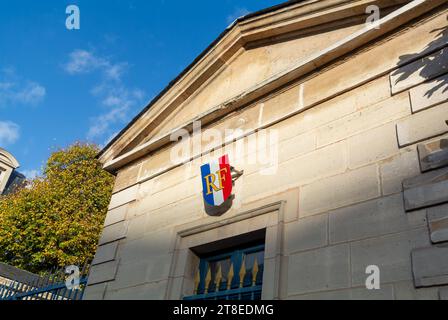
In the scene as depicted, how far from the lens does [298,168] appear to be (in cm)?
524

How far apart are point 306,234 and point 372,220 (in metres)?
0.75

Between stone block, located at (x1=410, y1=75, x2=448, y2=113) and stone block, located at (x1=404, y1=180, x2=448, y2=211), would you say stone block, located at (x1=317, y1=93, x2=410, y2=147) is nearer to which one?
stone block, located at (x1=410, y1=75, x2=448, y2=113)

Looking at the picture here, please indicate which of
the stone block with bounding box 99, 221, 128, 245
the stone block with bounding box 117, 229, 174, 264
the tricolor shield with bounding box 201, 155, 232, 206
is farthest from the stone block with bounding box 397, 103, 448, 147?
the stone block with bounding box 99, 221, 128, 245

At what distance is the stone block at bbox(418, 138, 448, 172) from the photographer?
3992mm

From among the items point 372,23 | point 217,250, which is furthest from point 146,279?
point 372,23

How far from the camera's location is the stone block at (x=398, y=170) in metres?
4.18

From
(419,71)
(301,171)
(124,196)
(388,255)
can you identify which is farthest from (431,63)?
(124,196)

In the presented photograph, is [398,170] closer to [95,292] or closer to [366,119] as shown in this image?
[366,119]

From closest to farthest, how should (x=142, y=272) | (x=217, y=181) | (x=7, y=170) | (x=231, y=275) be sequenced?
(x=231, y=275) → (x=217, y=181) → (x=142, y=272) → (x=7, y=170)

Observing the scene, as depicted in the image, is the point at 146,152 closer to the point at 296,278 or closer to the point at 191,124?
the point at 191,124

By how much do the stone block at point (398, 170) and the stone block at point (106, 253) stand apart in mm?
4414

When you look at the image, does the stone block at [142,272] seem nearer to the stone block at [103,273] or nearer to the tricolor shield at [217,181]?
the stone block at [103,273]

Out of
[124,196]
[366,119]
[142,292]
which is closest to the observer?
[366,119]

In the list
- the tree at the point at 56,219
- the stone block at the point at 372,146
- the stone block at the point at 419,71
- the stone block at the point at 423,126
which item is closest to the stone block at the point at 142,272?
the stone block at the point at 372,146
